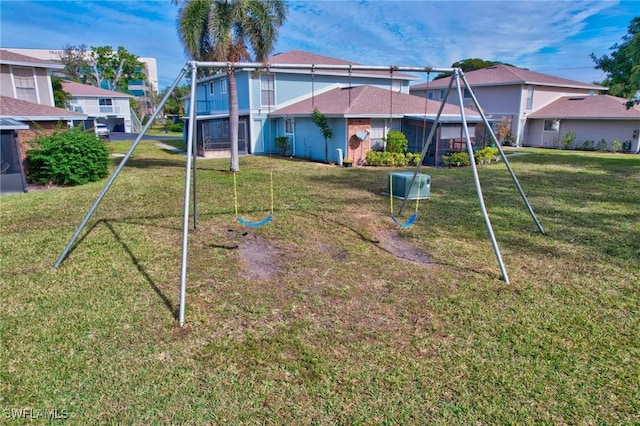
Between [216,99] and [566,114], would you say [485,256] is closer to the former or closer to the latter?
[216,99]

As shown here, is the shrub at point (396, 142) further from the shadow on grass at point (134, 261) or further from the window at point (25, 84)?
the window at point (25, 84)

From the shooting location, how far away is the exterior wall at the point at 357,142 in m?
19.2

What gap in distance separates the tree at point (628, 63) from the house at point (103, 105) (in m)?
42.8

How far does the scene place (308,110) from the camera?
2152cm

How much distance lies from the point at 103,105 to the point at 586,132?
44316 mm

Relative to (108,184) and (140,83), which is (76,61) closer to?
(140,83)

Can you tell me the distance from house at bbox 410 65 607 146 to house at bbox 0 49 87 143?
23629 mm

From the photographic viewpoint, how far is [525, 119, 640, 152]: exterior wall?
86.4 feet

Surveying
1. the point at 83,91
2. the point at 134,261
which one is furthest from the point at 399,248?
the point at 83,91

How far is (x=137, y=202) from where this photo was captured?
10711 millimetres

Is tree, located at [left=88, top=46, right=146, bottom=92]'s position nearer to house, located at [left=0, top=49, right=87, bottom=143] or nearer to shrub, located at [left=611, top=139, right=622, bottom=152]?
house, located at [left=0, top=49, right=87, bottom=143]

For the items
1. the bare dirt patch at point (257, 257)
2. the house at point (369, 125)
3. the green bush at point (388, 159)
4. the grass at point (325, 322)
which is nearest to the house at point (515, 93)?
the house at point (369, 125)

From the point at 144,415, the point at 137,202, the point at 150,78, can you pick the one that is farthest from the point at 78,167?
the point at 150,78

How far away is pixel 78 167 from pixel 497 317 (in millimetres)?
13430
